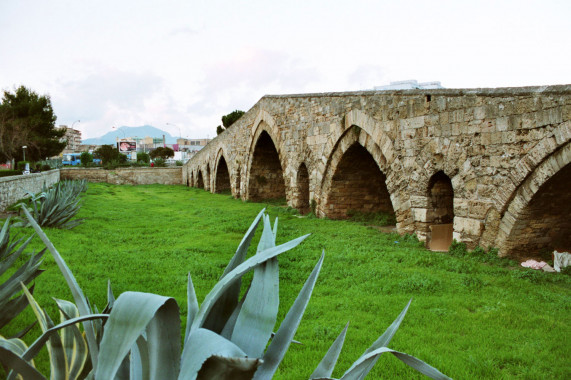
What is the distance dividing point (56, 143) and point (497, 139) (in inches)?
1580

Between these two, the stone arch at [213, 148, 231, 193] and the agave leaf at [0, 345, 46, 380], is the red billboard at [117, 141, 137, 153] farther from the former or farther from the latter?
the agave leaf at [0, 345, 46, 380]

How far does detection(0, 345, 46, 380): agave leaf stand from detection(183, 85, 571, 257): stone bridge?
19.9ft

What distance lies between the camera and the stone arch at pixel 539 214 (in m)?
5.96

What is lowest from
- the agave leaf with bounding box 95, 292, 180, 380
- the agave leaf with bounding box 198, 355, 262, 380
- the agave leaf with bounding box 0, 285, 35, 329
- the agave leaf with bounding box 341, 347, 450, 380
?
the agave leaf with bounding box 0, 285, 35, 329

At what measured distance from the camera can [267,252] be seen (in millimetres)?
1504

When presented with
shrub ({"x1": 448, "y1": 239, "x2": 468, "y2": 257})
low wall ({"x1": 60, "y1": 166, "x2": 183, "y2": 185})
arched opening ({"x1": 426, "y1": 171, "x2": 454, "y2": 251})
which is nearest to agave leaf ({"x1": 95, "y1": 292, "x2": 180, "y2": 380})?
shrub ({"x1": 448, "y1": 239, "x2": 468, "y2": 257})

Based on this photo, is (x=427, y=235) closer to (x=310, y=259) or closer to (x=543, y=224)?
(x=543, y=224)

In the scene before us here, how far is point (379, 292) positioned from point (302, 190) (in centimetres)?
838

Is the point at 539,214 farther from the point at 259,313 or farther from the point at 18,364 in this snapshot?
the point at 18,364

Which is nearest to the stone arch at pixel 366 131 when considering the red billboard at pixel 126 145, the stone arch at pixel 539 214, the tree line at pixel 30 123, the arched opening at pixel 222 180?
the stone arch at pixel 539 214

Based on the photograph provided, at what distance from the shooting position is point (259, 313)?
5.32ft

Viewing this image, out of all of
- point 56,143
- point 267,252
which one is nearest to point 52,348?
point 267,252

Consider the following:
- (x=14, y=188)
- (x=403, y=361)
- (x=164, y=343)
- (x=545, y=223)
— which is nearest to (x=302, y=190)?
(x=545, y=223)

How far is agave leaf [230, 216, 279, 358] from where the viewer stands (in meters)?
1.56
